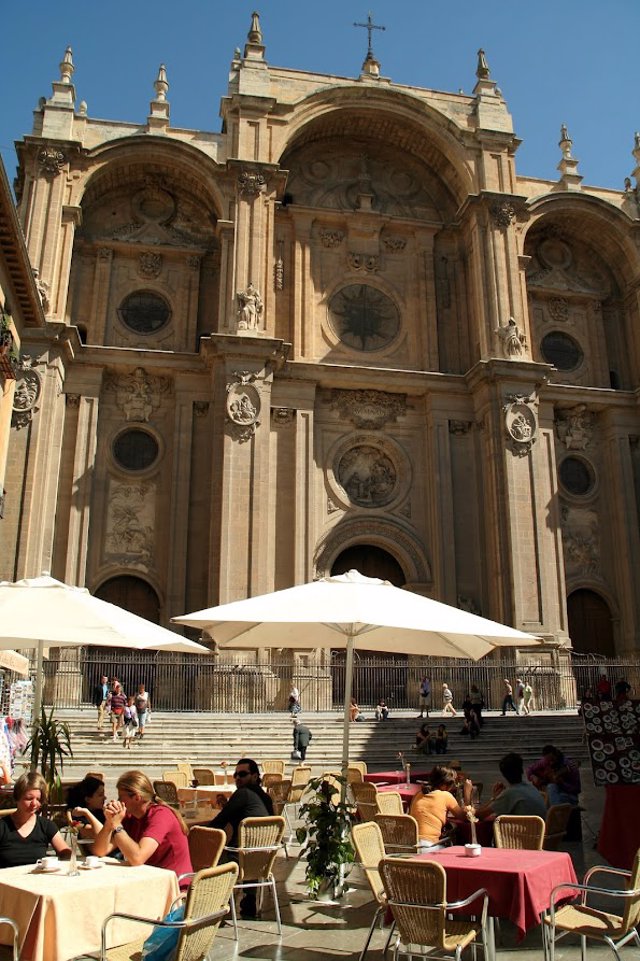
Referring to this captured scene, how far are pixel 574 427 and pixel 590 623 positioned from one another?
6.76 m

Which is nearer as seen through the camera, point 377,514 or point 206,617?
point 206,617

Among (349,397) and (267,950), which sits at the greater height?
(349,397)

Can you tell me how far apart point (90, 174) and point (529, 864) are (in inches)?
1029

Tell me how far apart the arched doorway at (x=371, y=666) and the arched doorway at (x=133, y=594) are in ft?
18.4

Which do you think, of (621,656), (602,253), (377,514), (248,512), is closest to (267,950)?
(248,512)

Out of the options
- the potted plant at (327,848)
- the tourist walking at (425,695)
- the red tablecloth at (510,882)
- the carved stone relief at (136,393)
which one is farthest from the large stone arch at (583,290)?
the red tablecloth at (510,882)

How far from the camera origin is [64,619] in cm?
808

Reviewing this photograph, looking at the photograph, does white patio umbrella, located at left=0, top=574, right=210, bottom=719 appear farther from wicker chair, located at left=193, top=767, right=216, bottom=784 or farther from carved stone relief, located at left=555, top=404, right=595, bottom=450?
carved stone relief, located at left=555, top=404, right=595, bottom=450

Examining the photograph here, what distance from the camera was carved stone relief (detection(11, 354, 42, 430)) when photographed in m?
23.5

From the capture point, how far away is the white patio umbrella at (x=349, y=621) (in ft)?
23.9

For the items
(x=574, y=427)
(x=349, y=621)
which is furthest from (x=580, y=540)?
(x=349, y=621)

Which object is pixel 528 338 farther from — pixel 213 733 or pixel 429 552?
pixel 213 733

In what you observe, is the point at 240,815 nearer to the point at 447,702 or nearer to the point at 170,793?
the point at 170,793

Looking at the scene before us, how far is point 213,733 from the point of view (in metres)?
17.9
